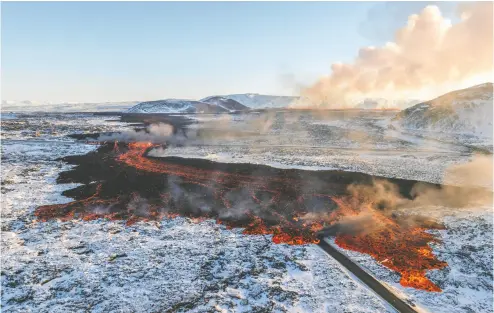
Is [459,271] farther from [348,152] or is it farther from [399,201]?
[348,152]

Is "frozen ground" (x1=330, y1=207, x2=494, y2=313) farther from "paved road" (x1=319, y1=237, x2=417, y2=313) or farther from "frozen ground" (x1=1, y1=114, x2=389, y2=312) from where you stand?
"frozen ground" (x1=1, y1=114, x2=389, y2=312)

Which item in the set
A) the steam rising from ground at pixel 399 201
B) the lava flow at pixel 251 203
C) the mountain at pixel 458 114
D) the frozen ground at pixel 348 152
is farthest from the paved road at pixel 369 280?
the mountain at pixel 458 114

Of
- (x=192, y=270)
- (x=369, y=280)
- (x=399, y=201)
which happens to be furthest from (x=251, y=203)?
(x=399, y=201)

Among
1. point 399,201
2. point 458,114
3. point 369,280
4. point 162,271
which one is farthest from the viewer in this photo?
point 458,114

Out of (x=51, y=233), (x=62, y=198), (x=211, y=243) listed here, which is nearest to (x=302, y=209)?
(x=211, y=243)

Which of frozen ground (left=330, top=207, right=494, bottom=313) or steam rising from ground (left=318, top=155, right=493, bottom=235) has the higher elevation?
steam rising from ground (left=318, top=155, right=493, bottom=235)

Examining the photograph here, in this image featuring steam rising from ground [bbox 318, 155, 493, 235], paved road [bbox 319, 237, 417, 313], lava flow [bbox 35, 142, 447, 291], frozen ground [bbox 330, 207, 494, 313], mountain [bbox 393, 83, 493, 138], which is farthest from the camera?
mountain [bbox 393, 83, 493, 138]

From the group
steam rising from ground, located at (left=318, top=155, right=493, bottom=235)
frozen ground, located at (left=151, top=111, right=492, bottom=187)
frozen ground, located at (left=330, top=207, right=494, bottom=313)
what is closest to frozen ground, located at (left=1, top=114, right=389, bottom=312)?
frozen ground, located at (left=330, top=207, right=494, bottom=313)
